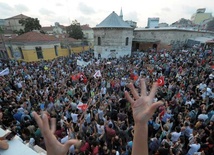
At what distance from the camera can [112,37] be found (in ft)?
90.4

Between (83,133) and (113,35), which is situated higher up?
(113,35)

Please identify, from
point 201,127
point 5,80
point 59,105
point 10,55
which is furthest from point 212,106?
point 10,55

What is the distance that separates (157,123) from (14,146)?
519cm

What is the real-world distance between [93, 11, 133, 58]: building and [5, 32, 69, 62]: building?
9266 millimetres

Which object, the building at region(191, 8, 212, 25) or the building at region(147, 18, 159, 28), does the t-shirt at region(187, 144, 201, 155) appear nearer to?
the building at region(147, 18, 159, 28)

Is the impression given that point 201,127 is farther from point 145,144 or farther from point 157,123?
point 145,144

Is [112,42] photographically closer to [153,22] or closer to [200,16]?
[153,22]

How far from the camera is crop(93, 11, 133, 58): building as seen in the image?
27266 millimetres

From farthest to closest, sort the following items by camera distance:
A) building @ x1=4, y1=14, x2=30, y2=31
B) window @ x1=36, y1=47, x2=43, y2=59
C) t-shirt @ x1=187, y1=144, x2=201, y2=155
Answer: building @ x1=4, y1=14, x2=30, y2=31
window @ x1=36, y1=47, x2=43, y2=59
t-shirt @ x1=187, y1=144, x2=201, y2=155

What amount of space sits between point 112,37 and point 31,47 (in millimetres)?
14587

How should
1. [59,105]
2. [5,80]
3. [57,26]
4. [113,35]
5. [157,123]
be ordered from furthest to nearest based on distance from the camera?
[57,26] → [113,35] → [5,80] → [59,105] → [157,123]

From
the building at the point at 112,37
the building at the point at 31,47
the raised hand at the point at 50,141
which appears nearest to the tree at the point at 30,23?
the building at the point at 31,47

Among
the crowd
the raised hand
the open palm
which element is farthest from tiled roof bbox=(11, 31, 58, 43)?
the open palm

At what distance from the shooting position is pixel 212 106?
7.48 meters
